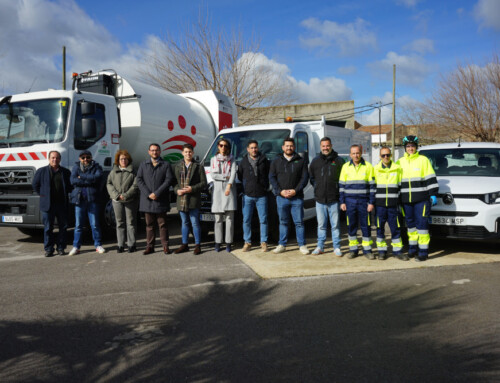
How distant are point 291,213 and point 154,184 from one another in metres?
2.30

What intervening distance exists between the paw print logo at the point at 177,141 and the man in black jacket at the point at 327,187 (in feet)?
13.4

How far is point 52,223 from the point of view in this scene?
7293 mm

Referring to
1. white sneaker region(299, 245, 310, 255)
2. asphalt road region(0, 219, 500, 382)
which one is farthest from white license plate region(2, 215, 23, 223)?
white sneaker region(299, 245, 310, 255)

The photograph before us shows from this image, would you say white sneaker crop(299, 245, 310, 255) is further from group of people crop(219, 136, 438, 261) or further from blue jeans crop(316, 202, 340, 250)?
blue jeans crop(316, 202, 340, 250)

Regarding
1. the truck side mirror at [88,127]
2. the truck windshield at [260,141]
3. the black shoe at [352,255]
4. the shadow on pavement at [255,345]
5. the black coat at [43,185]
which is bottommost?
the shadow on pavement at [255,345]

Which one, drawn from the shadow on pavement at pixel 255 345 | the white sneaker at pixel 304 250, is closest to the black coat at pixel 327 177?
the white sneaker at pixel 304 250

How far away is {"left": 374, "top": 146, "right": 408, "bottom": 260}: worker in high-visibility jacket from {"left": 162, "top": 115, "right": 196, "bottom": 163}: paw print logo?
5053 millimetres

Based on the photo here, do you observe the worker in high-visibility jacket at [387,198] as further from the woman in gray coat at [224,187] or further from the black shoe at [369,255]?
the woman in gray coat at [224,187]

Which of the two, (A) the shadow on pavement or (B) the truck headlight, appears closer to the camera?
(A) the shadow on pavement

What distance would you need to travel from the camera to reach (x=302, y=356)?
3.32 metres

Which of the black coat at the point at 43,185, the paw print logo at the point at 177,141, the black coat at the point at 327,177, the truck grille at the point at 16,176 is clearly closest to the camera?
the black coat at the point at 327,177

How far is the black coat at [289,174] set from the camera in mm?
7039

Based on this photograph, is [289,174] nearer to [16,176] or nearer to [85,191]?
[85,191]

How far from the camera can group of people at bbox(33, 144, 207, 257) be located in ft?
23.5
